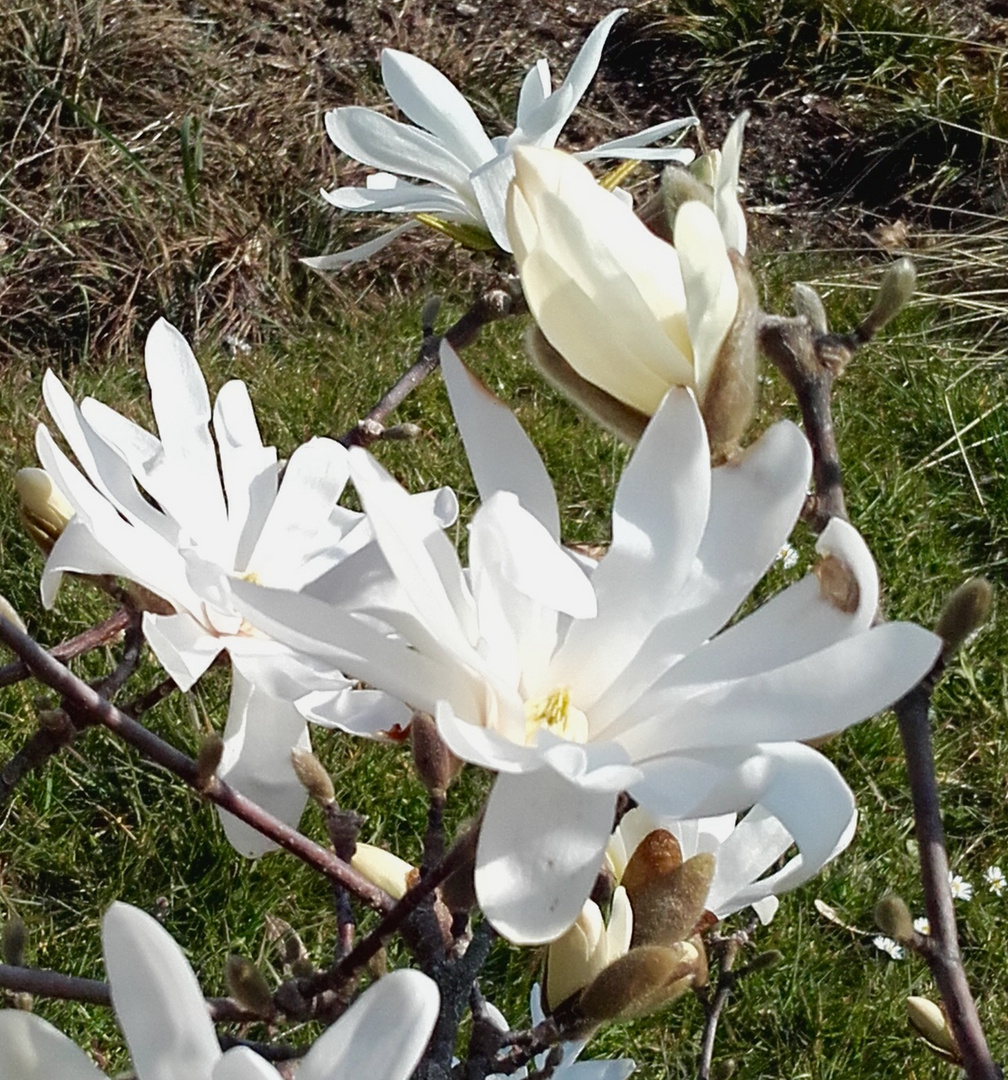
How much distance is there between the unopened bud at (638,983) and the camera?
404 millimetres

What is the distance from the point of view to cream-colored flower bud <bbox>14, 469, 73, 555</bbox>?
21.2 inches

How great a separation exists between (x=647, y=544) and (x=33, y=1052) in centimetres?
22

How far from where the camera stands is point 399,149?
766 millimetres

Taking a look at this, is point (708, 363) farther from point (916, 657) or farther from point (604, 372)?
point (916, 657)

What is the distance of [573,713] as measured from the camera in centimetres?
41

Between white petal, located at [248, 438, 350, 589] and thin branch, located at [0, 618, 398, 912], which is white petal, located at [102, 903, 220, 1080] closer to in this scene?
thin branch, located at [0, 618, 398, 912]

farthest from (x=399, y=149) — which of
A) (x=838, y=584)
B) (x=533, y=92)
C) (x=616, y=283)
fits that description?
(x=838, y=584)

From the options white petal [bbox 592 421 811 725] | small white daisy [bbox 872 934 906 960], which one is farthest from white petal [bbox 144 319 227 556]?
small white daisy [bbox 872 934 906 960]

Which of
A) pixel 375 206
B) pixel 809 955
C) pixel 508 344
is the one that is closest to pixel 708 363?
pixel 375 206

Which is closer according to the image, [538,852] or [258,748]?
[538,852]

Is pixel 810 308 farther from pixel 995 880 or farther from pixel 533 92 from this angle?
pixel 995 880

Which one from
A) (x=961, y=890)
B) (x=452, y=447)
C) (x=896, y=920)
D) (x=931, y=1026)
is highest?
(x=896, y=920)

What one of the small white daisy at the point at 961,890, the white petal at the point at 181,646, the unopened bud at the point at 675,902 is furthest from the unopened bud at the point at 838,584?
the small white daisy at the point at 961,890

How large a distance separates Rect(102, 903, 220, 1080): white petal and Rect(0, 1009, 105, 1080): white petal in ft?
0.05
